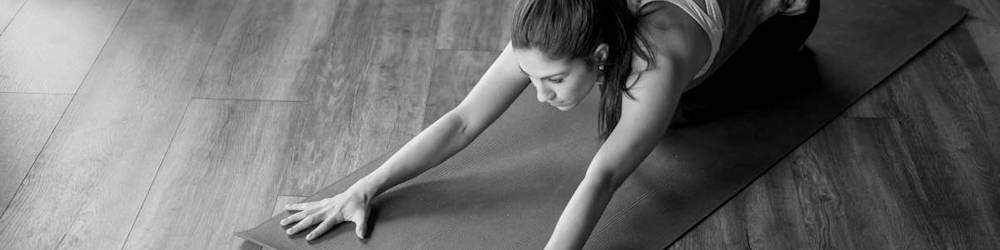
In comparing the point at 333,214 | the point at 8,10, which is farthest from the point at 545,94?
the point at 8,10

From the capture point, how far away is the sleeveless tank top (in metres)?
1.74

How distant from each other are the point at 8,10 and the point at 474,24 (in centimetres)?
140

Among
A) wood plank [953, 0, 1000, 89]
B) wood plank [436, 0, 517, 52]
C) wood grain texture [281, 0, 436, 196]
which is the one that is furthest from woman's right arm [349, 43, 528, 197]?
wood plank [953, 0, 1000, 89]

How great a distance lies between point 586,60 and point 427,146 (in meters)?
0.48

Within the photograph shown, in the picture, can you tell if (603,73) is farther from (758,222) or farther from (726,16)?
(758,222)

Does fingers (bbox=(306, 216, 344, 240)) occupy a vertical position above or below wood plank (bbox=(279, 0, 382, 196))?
above

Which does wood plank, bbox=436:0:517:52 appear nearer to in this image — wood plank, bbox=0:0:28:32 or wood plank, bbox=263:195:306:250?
wood plank, bbox=263:195:306:250

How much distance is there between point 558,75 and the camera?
159cm

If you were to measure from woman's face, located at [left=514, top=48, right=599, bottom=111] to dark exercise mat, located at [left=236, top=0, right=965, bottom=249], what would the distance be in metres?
0.37

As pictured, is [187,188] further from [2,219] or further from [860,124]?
[860,124]

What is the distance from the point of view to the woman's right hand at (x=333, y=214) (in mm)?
1891

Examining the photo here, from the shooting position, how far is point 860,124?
2.21 meters

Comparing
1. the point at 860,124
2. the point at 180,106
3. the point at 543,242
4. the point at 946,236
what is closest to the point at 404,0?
the point at 180,106

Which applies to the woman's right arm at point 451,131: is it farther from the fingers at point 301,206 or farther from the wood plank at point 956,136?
the wood plank at point 956,136
